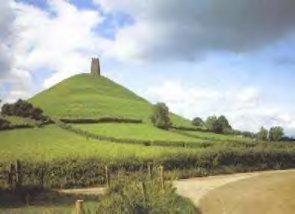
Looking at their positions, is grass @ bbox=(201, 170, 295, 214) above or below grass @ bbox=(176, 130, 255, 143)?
below

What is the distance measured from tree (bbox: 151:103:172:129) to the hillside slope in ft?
40.7

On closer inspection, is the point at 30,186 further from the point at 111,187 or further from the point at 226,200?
the point at 111,187

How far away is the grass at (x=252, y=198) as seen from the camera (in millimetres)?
38906

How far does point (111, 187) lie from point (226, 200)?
1573 centimetres

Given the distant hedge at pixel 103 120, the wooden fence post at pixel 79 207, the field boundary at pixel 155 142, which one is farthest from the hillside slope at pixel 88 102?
the wooden fence post at pixel 79 207

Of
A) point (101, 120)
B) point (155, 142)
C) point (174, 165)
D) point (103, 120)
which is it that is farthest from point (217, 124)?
point (174, 165)

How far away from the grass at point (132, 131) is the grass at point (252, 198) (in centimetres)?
4581

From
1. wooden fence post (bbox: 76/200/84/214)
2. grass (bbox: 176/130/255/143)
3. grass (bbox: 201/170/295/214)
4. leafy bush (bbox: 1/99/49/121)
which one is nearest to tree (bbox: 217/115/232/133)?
grass (bbox: 176/130/255/143)

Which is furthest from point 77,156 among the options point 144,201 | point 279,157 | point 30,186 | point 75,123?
point 75,123

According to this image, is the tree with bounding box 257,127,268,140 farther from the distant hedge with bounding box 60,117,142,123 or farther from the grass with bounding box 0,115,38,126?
the grass with bounding box 0,115,38,126

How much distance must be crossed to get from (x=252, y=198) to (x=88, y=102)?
11201 cm

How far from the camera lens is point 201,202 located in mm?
43375

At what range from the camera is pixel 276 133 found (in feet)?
376

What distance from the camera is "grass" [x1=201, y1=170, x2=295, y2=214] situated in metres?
38.9
